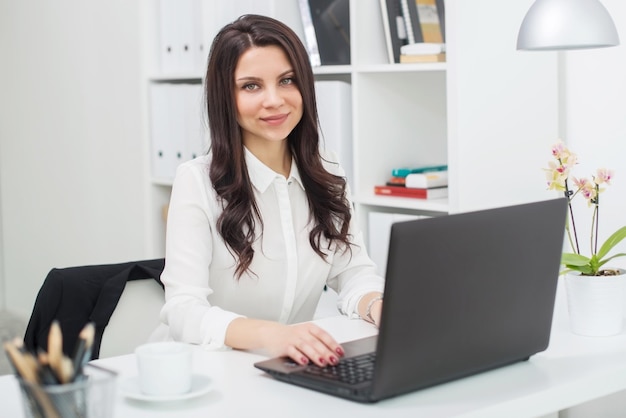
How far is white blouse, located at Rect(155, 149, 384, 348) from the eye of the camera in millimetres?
1970

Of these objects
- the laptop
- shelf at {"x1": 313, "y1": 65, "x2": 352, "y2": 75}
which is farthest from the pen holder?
shelf at {"x1": 313, "y1": 65, "x2": 352, "y2": 75}

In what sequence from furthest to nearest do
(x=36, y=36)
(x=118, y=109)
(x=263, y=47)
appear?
(x=36, y=36)
(x=118, y=109)
(x=263, y=47)

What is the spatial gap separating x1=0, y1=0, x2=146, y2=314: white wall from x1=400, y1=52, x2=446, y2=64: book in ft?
4.25

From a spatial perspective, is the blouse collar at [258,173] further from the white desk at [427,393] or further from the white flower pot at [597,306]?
the white flower pot at [597,306]

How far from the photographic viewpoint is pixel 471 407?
1.40 m

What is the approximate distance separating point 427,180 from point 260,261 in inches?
40.9

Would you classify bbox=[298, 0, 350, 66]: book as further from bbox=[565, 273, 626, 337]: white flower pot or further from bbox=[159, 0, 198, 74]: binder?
bbox=[565, 273, 626, 337]: white flower pot

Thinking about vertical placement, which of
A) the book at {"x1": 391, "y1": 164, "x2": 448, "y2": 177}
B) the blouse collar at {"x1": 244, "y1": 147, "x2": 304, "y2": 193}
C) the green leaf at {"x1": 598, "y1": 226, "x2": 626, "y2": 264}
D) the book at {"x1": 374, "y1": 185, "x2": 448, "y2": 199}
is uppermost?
the blouse collar at {"x1": 244, "y1": 147, "x2": 304, "y2": 193}

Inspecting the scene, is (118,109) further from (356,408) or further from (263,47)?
(356,408)

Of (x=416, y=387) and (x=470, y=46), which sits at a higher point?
(x=470, y=46)

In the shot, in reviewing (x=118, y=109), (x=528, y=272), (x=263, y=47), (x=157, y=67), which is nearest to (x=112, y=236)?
(x=118, y=109)

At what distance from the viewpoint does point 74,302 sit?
205 centimetres

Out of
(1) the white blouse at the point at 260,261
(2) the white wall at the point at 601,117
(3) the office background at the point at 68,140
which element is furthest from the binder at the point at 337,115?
(3) the office background at the point at 68,140

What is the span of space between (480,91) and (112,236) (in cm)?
202
